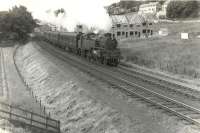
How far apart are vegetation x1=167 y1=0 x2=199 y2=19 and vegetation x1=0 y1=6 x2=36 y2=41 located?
183 feet

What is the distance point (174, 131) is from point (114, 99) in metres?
6.64

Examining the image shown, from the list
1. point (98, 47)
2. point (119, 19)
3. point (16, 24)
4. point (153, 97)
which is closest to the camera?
point (153, 97)

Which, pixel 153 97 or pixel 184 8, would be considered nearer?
A: pixel 153 97

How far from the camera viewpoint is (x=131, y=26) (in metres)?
93.6

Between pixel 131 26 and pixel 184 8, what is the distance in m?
35.8

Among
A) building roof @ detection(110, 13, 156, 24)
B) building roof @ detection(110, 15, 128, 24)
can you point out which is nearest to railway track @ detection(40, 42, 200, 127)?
building roof @ detection(110, 15, 128, 24)

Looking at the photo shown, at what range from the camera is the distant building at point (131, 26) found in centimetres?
9089

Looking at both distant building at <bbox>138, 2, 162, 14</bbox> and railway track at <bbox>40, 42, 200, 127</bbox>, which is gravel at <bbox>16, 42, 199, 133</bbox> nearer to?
railway track at <bbox>40, 42, 200, 127</bbox>

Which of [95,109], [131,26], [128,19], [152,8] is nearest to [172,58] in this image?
[95,109]

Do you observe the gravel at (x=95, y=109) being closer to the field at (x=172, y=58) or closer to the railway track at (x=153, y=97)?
the railway track at (x=153, y=97)

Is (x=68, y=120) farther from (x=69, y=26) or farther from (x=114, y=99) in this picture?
(x=69, y=26)

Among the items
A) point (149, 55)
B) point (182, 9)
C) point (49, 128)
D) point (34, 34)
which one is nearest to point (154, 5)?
point (182, 9)

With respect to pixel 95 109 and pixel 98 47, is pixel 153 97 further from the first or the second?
pixel 98 47

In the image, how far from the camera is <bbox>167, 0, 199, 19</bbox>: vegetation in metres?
120
